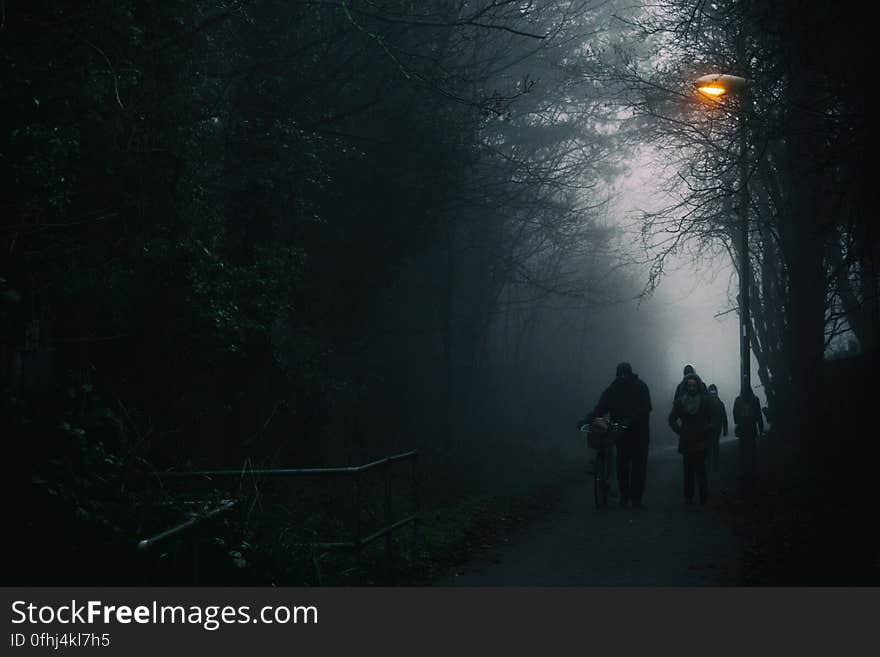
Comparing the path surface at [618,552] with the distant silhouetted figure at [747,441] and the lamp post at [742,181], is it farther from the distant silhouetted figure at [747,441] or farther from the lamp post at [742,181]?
the lamp post at [742,181]

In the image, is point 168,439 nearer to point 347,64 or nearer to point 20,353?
point 20,353

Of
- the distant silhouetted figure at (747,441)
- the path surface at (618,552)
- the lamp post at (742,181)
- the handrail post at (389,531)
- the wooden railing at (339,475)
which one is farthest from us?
the distant silhouetted figure at (747,441)

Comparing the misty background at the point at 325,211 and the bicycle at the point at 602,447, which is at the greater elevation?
the misty background at the point at 325,211

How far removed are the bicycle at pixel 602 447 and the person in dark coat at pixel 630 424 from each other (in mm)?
145

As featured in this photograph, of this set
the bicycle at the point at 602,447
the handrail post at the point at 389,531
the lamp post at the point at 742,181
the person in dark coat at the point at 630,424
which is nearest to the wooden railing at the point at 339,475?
the handrail post at the point at 389,531

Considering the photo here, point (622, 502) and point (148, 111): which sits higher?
point (148, 111)

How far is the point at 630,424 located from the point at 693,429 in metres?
1.00

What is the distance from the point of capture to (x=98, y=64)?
35.7 ft

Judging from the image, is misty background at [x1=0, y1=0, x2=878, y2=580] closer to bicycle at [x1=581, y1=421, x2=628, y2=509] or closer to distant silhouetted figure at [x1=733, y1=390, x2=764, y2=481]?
distant silhouetted figure at [x1=733, y1=390, x2=764, y2=481]

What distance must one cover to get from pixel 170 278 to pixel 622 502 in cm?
813

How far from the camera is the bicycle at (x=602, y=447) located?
1773cm

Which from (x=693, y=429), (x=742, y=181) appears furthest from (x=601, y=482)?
(x=742, y=181)

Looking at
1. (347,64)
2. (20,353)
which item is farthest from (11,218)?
(347,64)

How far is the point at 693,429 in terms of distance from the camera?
58.7 ft
